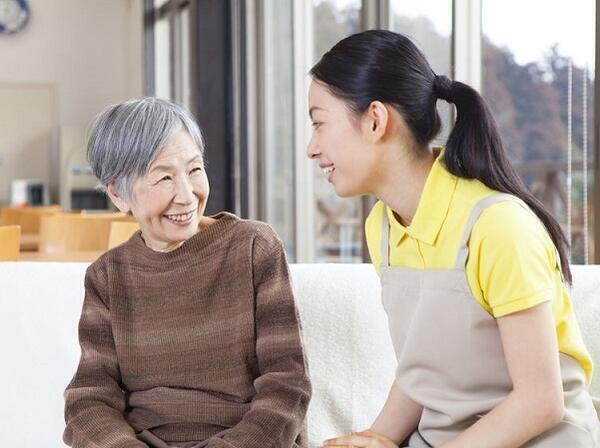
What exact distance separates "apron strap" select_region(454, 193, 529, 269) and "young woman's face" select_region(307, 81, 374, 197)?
17 centimetres

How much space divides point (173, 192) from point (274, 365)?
33cm

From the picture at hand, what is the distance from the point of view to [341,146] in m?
1.38

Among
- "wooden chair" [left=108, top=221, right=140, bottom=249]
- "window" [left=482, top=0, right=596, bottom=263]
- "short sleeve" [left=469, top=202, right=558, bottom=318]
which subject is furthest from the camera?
"wooden chair" [left=108, top=221, right=140, bottom=249]

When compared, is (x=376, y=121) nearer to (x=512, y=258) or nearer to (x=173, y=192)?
(x=512, y=258)

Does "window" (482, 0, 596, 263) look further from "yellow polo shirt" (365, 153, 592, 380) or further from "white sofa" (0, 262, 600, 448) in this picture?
"yellow polo shirt" (365, 153, 592, 380)

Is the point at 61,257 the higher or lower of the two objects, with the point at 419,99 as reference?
lower

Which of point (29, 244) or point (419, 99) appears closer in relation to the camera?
A: point (419, 99)

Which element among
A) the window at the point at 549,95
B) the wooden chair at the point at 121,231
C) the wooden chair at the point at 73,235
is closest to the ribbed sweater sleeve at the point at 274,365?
the window at the point at 549,95

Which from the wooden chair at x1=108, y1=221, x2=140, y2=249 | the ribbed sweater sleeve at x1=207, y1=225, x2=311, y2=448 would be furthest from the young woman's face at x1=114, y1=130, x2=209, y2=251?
the wooden chair at x1=108, y1=221, x2=140, y2=249

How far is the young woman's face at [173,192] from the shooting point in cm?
160

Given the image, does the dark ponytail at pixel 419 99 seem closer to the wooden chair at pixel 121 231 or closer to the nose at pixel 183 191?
the nose at pixel 183 191

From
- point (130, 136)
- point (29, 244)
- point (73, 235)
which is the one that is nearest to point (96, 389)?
point (130, 136)

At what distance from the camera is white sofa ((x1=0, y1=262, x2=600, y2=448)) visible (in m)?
1.90

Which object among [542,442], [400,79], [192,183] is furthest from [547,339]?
[192,183]
